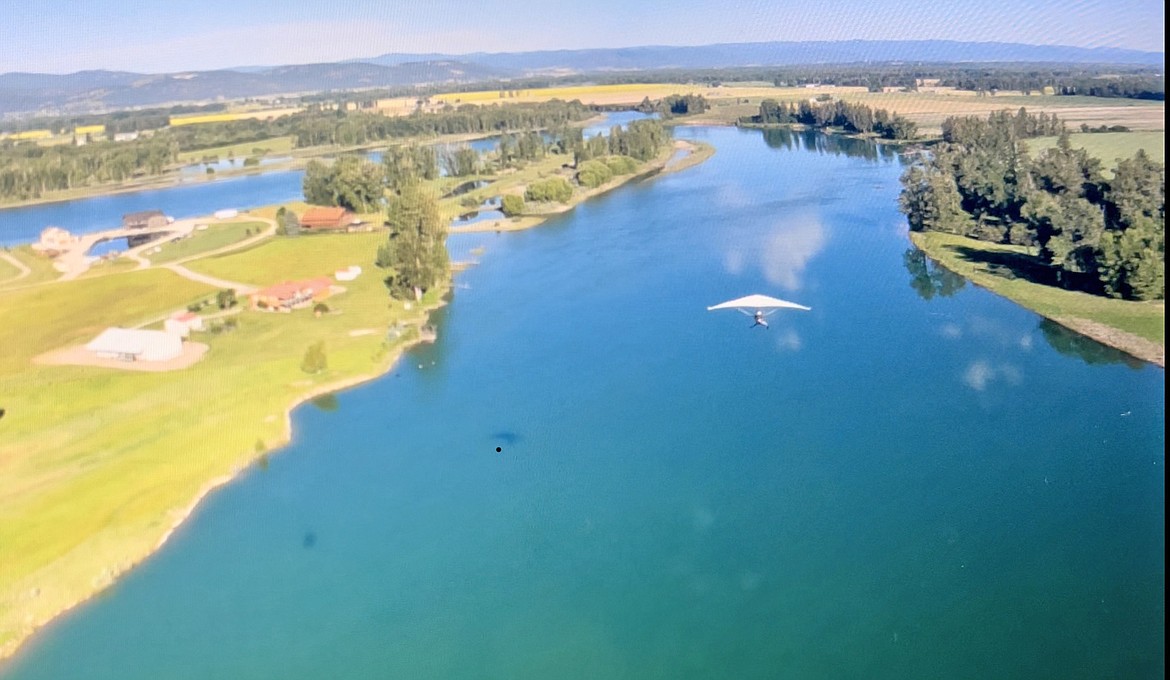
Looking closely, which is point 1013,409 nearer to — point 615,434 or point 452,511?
point 615,434

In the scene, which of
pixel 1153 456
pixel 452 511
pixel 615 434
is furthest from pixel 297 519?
pixel 1153 456

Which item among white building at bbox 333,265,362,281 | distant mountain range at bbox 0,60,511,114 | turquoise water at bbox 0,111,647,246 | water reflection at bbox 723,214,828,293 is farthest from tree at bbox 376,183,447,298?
distant mountain range at bbox 0,60,511,114

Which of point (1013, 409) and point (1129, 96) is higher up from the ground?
point (1129, 96)

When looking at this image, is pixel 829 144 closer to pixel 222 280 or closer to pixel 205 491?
pixel 222 280

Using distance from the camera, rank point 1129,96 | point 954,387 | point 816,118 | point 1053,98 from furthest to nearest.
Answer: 1. point 816,118
2. point 1053,98
3. point 1129,96
4. point 954,387

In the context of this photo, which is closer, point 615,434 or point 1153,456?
point 1153,456

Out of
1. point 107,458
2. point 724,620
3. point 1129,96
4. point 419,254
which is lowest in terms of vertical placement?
point 724,620
